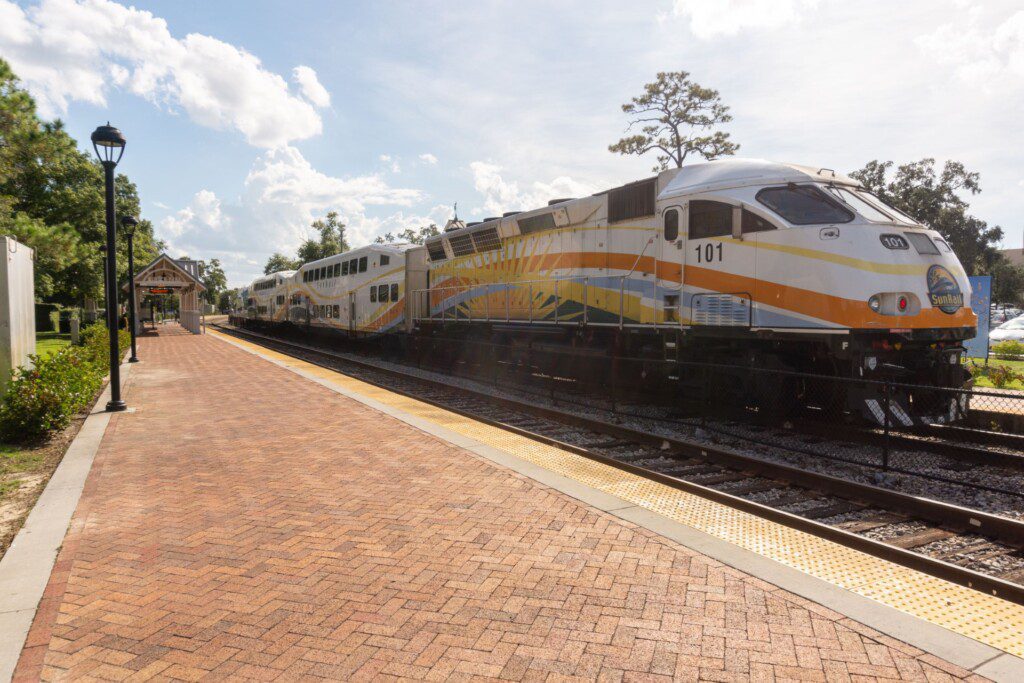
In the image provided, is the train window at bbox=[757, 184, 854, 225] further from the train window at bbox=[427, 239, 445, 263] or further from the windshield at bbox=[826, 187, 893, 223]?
the train window at bbox=[427, 239, 445, 263]

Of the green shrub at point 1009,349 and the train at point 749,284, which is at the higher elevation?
the train at point 749,284

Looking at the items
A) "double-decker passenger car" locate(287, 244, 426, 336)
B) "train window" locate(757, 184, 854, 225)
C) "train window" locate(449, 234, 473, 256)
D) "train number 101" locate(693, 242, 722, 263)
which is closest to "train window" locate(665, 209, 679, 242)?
"train number 101" locate(693, 242, 722, 263)

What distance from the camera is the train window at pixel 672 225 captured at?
10.2 meters

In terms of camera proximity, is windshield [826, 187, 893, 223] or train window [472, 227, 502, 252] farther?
train window [472, 227, 502, 252]

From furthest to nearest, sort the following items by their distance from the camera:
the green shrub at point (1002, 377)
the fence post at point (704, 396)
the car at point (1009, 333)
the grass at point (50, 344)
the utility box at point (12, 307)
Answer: the car at point (1009, 333) → the grass at point (50, 344) → the green shrub at point (1002, 377) → the fence post at point (704, 396) → the utility box at point (12, 307)

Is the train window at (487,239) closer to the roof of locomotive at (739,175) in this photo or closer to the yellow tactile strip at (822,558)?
the roof of locomotive at (739,175)

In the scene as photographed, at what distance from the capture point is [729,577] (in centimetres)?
416

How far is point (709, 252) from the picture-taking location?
31.6 ft

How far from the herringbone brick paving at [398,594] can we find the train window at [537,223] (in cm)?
815

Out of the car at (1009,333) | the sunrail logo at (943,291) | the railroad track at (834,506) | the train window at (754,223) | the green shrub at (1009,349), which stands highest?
the train window at (754,223)

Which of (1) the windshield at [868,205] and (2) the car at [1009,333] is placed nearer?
(1) the windshield at [868,205]

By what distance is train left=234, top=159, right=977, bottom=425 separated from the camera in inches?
311

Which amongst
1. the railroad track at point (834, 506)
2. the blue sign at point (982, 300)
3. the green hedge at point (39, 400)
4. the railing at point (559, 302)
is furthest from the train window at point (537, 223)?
the blue sign at point (982, 300)

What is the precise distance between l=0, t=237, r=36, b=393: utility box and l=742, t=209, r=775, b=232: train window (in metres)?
10.7
